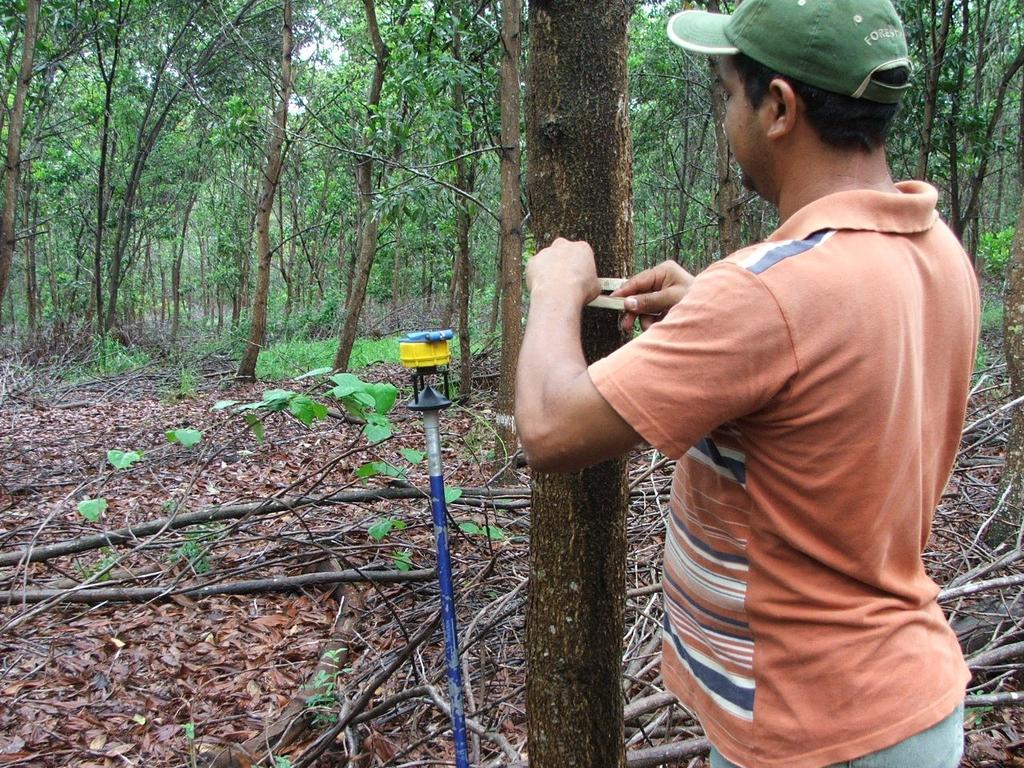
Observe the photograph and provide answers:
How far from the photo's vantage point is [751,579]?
1162 millimetres

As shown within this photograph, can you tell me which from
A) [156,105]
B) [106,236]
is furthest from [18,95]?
[106,236]

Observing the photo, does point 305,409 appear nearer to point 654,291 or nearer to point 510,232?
point 654,291

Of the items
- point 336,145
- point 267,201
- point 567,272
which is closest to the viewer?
point 567,272

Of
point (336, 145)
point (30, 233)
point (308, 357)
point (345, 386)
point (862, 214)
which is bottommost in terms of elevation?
point (308, 357)

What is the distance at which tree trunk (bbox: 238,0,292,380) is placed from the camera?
32.0 ft

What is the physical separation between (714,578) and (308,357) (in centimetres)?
1302

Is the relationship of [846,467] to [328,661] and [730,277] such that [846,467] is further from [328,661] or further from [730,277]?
[328,661]

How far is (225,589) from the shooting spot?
3.61 meters

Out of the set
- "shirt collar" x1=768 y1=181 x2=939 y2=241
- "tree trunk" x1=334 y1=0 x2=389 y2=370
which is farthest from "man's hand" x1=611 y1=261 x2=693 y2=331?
"tree trunk" x1=334 y1=0 x2=389 y2=370

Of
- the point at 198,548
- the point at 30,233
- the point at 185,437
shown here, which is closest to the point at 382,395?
the point at 185,437

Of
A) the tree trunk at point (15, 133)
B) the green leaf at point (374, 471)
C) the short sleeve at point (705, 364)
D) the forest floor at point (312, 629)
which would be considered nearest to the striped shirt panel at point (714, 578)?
the short sleeve at point (705, 364)

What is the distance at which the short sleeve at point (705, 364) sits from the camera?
0.98m

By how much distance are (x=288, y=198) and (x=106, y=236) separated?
8.10 m

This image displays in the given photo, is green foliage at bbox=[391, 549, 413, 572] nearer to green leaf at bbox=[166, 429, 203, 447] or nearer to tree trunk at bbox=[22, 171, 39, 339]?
green leaf at bbox=[166, 429, 203, 447]
